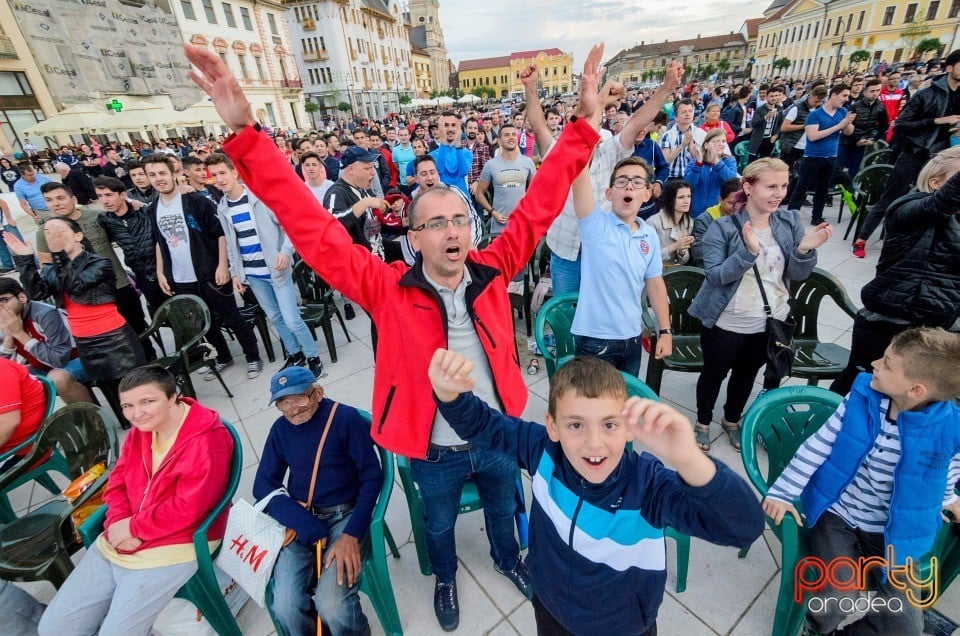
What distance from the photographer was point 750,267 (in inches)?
101

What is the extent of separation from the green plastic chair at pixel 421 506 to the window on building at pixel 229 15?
148ft

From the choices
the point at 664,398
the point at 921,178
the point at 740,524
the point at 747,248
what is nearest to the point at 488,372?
the point at 740,524

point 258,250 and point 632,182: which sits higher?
point 632,182

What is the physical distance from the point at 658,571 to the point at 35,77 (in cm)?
3590

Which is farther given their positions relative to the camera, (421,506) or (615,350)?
(615,350)

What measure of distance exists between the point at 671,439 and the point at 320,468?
5.94 feet

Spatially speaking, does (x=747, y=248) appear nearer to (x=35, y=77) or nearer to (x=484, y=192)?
(x=484, y=192)

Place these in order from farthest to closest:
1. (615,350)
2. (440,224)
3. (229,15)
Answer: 1. (229,15)
2. (615,350)
3. (440,224)

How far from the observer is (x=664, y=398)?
3752 millimetres

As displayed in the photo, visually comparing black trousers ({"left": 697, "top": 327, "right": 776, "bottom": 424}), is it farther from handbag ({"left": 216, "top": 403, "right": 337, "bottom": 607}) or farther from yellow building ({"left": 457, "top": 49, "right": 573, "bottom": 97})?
yellow building ({"left": 457, "top": 49, "right": 573, "bottom": 97})

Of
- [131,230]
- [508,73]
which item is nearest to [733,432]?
[131,230]

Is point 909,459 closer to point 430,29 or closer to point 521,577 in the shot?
point 521,577

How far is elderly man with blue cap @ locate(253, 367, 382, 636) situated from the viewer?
1.97 metres

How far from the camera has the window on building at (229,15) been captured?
3375 cm
